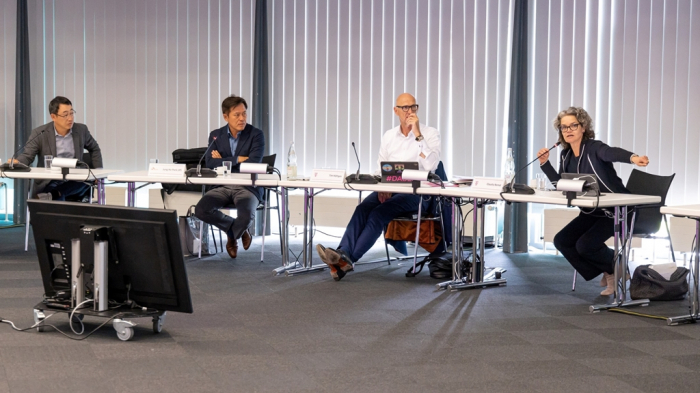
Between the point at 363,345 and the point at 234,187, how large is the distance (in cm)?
255

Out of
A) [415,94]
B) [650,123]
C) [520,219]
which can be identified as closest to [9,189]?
[415,94]

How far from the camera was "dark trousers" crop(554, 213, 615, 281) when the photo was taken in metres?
4.43

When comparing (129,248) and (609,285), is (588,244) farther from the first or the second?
(129,248)

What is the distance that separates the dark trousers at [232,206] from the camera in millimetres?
5477

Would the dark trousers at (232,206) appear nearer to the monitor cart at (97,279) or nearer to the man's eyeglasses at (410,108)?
the man's eyeglasses at (410,108)

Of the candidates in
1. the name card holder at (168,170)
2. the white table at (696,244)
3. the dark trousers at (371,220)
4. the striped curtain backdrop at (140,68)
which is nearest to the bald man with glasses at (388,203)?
the dark trousers at (371,220)

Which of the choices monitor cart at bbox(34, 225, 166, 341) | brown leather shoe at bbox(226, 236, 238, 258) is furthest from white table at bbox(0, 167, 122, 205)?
monitor cart at bbox(34, 225, 166, 341)

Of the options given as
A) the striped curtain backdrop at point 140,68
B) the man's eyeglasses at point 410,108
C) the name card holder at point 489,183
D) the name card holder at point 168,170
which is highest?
the striped curtain backdrop at point 140,68

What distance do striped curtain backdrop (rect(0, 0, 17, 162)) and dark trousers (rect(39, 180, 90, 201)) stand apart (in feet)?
6.38

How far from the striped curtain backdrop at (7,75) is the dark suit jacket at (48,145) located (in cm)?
172

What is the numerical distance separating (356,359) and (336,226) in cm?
364

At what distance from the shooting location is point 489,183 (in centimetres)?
438

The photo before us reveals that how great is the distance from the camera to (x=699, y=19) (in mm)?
5785

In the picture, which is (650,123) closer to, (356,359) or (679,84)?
(679,84)
